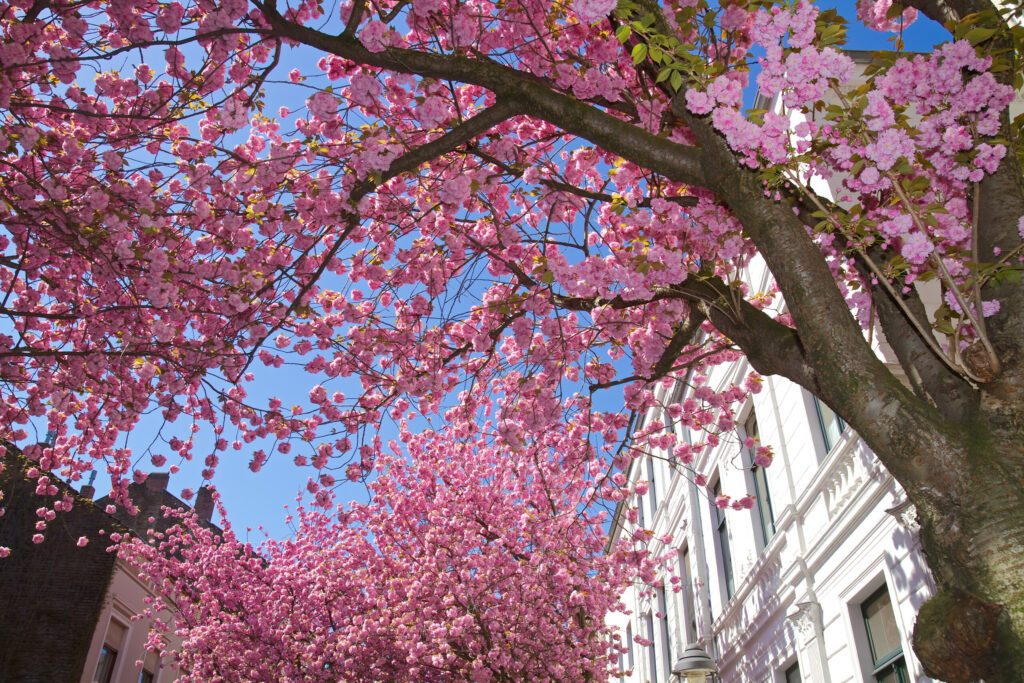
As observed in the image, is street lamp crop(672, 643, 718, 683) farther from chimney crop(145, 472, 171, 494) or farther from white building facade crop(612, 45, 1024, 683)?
chimney crop(145, 472, 171, 494)

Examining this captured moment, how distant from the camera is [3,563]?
18.6 metres

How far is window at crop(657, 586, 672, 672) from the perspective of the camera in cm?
1705

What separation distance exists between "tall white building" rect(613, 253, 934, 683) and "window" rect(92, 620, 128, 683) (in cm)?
1432

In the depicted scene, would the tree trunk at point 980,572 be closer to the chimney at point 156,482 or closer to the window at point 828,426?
the window at point 828,426

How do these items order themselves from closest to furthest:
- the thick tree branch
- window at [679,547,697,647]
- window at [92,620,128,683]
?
the thick tree branch < window at [679,547,697,647] < window at [92,620,128,683]

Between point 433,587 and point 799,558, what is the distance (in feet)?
24.4

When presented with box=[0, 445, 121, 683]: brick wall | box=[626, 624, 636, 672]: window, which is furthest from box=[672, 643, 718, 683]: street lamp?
box=[0, 445, 121, 683]: brick wall

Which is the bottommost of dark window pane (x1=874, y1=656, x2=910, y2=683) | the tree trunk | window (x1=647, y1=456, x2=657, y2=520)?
the tree trunk

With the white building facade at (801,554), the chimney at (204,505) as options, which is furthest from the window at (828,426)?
the chimney at (204,505)

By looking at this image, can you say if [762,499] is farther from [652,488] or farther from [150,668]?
[150,668]

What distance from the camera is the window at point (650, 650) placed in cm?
1875

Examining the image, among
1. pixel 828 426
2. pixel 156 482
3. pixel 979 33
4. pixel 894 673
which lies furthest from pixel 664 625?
pixel 156 482

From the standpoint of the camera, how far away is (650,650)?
64.1 ft

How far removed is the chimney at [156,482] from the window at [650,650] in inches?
714
